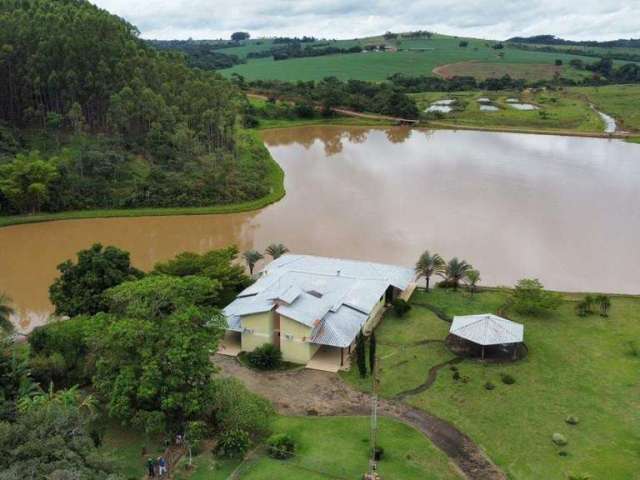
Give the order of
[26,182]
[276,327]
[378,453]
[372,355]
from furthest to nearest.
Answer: [26,182]
[276,327]
[372,355]
[378,453]

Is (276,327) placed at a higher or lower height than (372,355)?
higher

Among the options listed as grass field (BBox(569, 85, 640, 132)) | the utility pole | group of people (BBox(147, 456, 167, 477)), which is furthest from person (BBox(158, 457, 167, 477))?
grass field (BBox(569, 85, 640, 132))

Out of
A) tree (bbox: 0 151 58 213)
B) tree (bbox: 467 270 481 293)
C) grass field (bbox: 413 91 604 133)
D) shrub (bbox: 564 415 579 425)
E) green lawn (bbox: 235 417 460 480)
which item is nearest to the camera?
green lawn (bbox: 235 417 460 480)

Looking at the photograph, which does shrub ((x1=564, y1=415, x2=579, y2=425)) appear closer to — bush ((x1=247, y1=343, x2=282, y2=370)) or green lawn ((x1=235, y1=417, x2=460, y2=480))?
green lawn ((x1=235, y1=417, x2=460, y2=480))

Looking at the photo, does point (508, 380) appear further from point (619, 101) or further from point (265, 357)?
point (619, 101)

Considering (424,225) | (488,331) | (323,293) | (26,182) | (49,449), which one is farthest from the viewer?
(424,225)

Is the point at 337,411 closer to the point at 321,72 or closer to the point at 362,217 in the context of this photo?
the point at 362,217

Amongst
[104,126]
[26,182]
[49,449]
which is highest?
[104,126]

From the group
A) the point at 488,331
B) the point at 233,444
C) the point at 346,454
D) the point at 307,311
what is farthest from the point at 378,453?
the point at 488,331
